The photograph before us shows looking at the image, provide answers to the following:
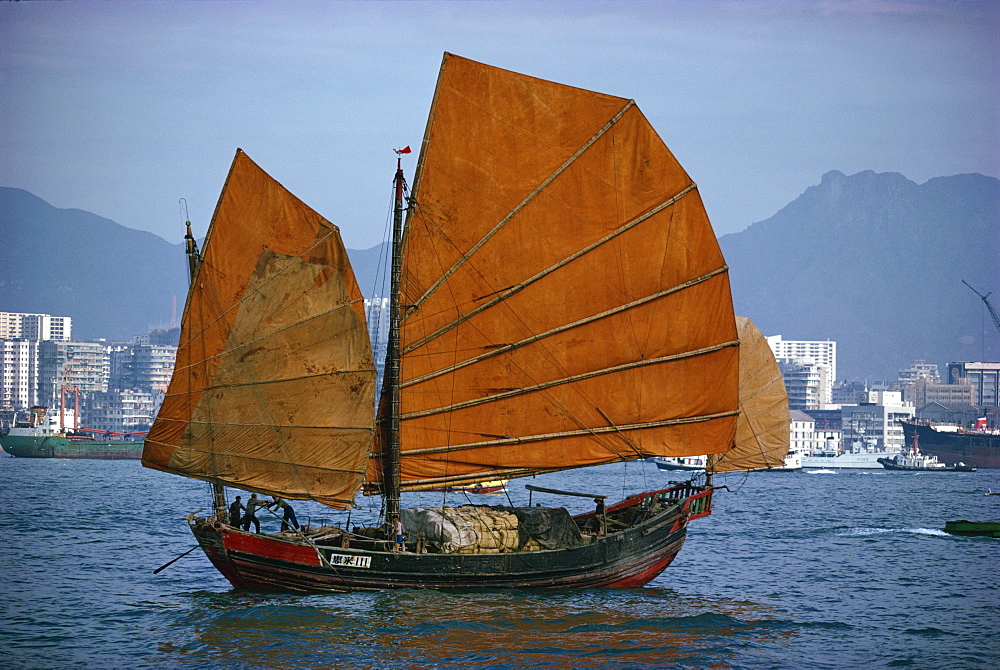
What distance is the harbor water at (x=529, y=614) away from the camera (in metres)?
19.9

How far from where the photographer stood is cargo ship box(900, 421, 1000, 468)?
126562mm

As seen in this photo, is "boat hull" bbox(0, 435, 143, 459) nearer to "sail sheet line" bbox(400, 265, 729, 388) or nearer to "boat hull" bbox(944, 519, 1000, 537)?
"boat hull" bbox(944, 519, 1000, 537)

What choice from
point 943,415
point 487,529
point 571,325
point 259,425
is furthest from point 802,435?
point 259,425

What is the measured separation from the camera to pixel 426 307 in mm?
24422

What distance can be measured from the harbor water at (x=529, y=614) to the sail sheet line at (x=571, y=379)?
258 centimetres

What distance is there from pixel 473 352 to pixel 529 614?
5.60 meters

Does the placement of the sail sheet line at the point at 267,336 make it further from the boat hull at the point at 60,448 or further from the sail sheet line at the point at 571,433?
the boat hull at the point at 60,448

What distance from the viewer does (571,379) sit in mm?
25453

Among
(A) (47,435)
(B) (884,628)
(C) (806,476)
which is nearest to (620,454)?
(B) (884,628)

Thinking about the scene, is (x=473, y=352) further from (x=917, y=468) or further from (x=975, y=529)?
(x=917, y=468)

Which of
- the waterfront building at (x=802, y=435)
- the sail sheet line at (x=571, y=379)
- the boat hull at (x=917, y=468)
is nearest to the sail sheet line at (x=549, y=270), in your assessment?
the sail sheet line at (x=571, y=379)

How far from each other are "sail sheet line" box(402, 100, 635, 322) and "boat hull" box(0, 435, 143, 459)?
3914 inches

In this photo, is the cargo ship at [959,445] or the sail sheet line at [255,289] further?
the cargo ship at [959,445]

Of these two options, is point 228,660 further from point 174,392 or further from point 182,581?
point 182,581
